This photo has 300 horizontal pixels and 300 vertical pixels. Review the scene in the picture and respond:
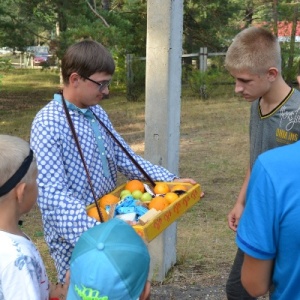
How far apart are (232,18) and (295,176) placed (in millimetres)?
24994

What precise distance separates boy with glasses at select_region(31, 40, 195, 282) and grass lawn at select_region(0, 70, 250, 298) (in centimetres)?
218

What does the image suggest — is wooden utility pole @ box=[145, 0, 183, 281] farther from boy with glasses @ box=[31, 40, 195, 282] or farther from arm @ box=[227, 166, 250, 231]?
boy with glasses @ box=[31, 40, 195, 282]

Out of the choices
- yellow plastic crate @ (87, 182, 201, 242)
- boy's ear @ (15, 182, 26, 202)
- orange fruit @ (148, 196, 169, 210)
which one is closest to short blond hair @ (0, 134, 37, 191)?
boy's ear @ (15, 182, 26, 202)

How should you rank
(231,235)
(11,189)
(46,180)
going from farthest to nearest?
(231,235) → (46,180) → (11,189)

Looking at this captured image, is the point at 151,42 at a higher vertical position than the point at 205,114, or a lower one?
higher

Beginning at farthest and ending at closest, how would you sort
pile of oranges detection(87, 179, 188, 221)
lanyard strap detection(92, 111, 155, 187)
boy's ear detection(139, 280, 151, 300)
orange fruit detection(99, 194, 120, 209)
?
lanyard strap detection(92, 111, 155, 187)
orange fruit detection(99, 194, 120, 209)
pile of oranges detection(87, 179, 188, 221)
boy's ear detection(139, 280, 151, 300)

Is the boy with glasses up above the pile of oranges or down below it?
above

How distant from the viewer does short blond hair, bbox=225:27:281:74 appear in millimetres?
2955

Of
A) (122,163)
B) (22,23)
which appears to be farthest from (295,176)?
(22,23)

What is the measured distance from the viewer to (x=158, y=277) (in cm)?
486

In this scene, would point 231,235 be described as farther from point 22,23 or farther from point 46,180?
point 22,23


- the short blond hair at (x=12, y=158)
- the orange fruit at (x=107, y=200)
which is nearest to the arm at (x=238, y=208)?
the orange fruit at (x=107, y=200)

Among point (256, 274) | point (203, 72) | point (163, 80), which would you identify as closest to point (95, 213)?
point (256, 274)

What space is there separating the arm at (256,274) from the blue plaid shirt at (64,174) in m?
0.92
